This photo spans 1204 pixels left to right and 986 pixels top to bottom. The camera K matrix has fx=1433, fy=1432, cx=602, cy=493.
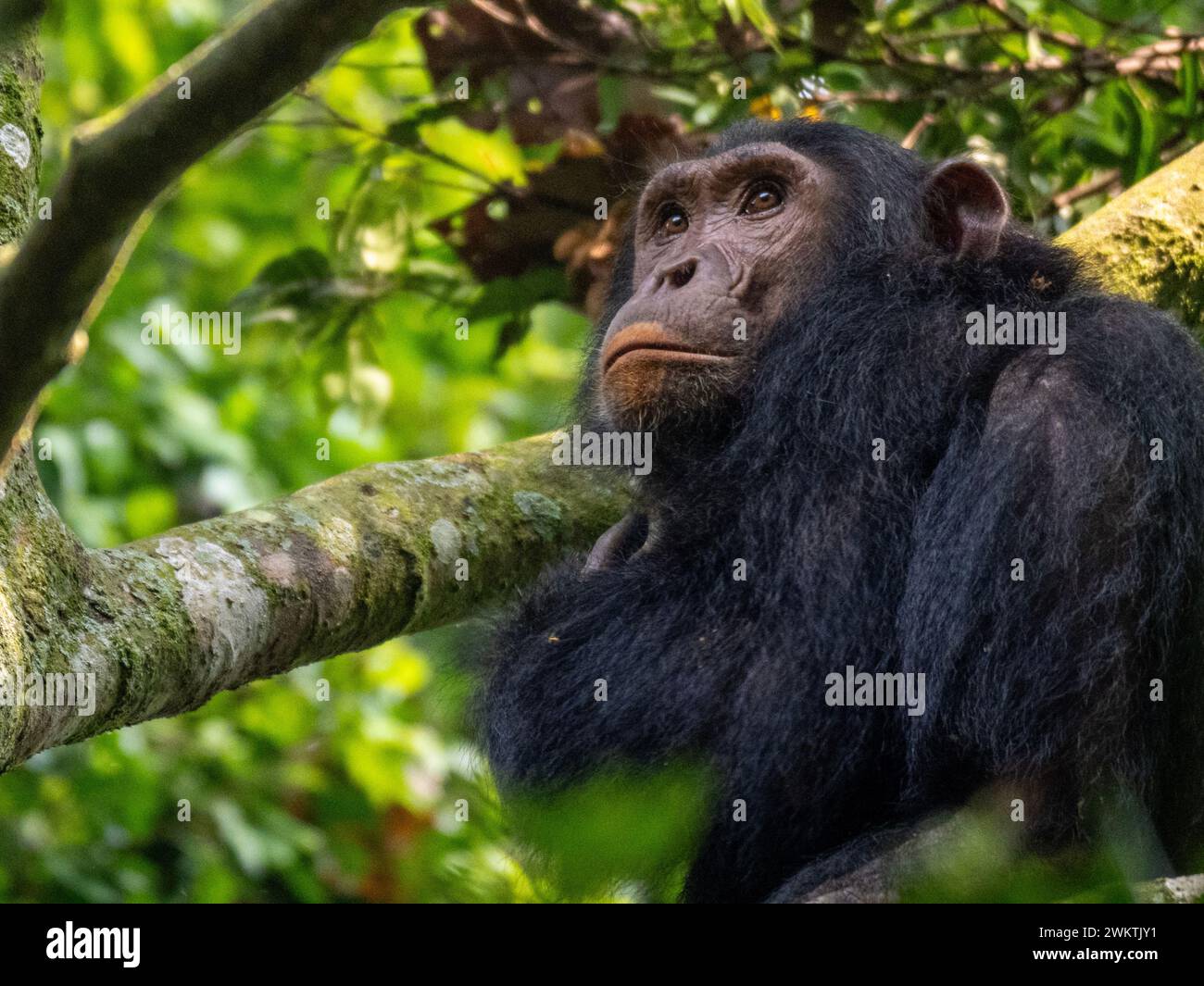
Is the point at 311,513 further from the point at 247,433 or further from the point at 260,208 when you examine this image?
the point at 260,208

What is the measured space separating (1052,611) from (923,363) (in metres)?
0.84

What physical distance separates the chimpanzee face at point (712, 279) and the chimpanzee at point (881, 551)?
0.01m

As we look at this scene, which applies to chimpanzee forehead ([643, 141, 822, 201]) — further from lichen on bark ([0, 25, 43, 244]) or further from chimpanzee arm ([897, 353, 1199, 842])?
lichen on bark ([0, 25, 43, 244])

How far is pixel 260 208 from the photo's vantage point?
11.2 metres

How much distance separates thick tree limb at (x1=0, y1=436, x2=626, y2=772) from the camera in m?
3.10

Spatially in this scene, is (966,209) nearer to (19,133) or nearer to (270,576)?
(270,576)

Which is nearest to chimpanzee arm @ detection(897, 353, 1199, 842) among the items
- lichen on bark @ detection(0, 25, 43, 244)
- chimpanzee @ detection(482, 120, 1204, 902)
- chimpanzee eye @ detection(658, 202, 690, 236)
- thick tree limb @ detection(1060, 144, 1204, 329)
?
chimpanzee @ detection(482, 120, 1204, 902)

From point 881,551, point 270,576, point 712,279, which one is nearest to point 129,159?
point 270,576

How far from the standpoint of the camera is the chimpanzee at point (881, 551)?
10.8 feet

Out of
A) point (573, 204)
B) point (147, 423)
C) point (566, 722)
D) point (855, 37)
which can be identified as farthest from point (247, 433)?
point (566, 722)

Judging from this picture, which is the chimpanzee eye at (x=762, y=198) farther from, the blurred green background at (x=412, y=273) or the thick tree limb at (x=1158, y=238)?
the thick tree limb at (x=1158, y=238)

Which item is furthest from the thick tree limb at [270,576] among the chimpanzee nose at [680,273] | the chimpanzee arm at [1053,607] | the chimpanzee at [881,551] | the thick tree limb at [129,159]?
the chimpanzee arm at [1053,607]

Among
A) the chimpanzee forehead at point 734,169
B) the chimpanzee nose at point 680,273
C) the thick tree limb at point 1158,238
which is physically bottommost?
the chimpanzee nose at point 680,273

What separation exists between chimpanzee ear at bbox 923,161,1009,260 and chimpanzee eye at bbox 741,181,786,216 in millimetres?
461
